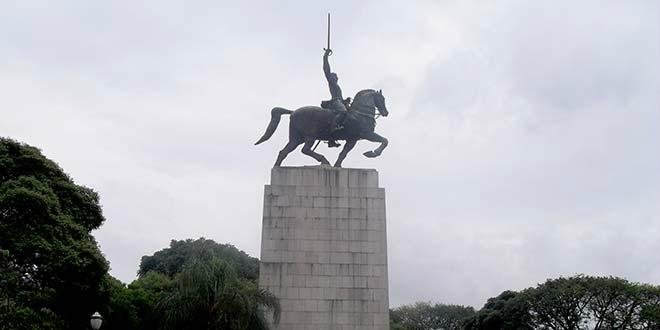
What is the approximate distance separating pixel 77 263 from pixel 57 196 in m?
2.91

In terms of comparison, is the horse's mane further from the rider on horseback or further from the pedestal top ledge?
the pedestal top ledge

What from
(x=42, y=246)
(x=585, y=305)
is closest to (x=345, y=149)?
(x=42, y=246)

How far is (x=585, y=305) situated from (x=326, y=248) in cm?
2892

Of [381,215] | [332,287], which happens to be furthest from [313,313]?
[381,215]

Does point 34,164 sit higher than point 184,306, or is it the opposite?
point 34,164

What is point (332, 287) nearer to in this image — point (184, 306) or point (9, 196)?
point (184, 306)

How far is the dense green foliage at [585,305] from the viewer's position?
39.8 metres

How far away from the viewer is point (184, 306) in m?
14.7

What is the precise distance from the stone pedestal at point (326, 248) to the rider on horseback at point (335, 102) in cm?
124

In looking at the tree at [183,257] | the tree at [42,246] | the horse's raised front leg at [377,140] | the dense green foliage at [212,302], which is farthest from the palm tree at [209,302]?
the tree at [183,257]

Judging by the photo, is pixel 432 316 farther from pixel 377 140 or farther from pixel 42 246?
pixel 42 246

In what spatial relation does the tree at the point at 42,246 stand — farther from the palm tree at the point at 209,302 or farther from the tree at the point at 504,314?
the tree at the point at 504,314

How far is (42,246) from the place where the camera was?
18656 mm

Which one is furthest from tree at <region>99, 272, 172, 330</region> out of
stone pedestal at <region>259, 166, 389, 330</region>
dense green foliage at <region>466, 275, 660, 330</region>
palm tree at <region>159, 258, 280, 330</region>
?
dense green foliage at <region>466, 275, 660, 330</region>
